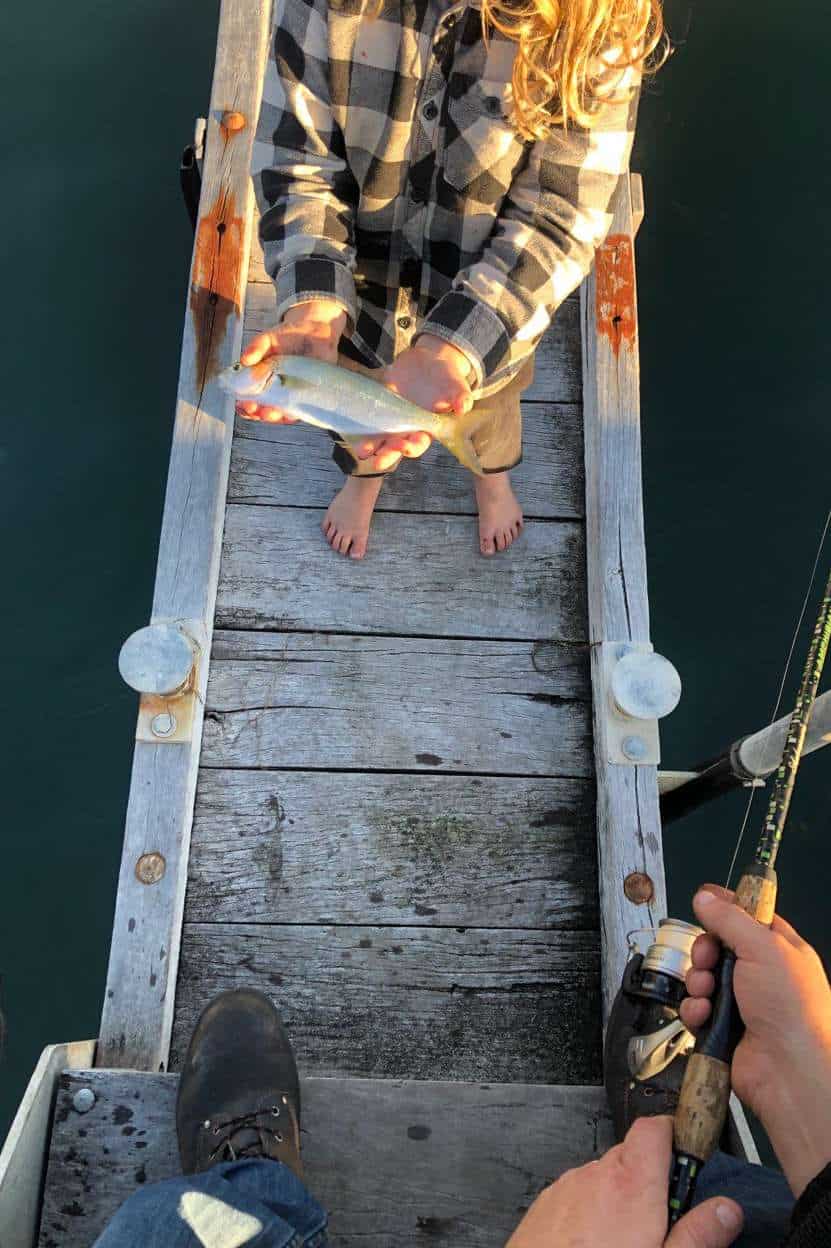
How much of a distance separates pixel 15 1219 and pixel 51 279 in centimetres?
403

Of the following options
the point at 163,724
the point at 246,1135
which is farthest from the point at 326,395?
the point at 246,1135

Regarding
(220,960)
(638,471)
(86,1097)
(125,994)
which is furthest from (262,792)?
(638,471)

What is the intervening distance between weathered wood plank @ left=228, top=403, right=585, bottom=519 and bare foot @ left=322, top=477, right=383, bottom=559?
11 centimetres

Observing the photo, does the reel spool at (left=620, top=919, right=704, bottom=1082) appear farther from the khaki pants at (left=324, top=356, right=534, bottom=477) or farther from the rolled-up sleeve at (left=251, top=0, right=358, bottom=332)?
the rolled-up sleeve at (left=251, top=0, right=358, bottom=332)

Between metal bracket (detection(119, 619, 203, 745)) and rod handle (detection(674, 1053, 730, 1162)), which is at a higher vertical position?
metal bracket (detection(119, 619, 203, 745))

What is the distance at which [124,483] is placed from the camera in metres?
4.35

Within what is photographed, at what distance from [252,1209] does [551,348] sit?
257 cm

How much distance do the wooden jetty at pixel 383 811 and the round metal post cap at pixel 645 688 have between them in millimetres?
51

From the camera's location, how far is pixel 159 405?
14.8 feet

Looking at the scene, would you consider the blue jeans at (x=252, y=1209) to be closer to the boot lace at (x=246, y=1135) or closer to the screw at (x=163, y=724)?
the boot lace at (x=246, y=1135)

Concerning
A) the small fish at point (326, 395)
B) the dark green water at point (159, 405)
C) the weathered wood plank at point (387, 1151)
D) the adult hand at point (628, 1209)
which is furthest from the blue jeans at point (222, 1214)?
the dark green water at point (159, 405)

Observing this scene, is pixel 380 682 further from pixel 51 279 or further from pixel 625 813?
pixel 51 279

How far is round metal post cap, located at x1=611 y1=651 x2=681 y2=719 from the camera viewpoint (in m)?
2.52

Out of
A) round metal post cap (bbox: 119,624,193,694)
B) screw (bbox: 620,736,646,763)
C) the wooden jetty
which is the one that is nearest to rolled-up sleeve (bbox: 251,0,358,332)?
the wooden jetty
